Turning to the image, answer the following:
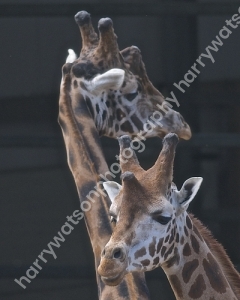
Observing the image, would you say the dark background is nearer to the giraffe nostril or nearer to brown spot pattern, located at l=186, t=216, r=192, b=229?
brown spot pattern, located at l=186, t=216, r=192, b=229

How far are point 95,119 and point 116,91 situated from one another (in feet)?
0.56

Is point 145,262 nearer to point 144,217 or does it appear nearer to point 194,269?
point 144,217

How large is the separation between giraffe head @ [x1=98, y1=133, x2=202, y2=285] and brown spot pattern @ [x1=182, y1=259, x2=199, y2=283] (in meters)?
0.06

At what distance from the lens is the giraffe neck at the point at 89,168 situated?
244cm

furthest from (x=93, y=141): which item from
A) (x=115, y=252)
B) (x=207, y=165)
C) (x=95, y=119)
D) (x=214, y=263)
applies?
(x=207, y=165)

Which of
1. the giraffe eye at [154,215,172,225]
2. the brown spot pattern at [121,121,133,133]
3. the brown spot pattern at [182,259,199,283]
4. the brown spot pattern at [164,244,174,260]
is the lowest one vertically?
the brown spot pattern at [182,259,199,283]

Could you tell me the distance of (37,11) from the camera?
13.4ft

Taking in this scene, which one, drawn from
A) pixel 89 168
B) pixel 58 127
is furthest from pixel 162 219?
pixel 58 127

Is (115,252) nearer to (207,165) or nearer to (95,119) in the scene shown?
(95,119)

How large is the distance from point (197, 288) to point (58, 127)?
199 centimetres

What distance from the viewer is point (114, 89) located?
10.3ft

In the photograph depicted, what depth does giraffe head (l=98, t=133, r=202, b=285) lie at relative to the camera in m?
2.03

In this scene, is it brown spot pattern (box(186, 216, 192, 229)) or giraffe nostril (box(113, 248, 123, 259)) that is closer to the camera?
giraffe nostril (box(113, 248, 123, 259))
